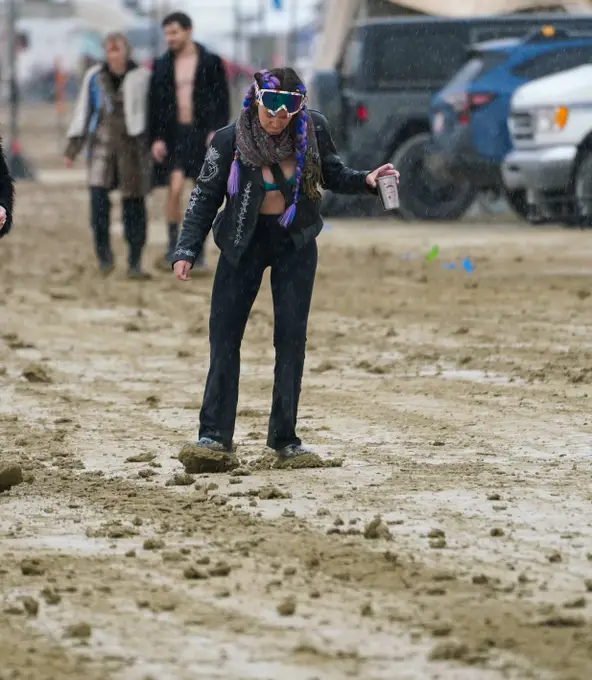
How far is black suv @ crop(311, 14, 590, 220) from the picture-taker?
2294 centimetres

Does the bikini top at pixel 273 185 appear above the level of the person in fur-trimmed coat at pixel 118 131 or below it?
above

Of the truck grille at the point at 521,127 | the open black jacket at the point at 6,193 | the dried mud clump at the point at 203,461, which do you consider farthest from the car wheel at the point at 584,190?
the dried mud clump at the point at 203,461

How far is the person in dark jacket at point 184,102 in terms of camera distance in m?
15.4

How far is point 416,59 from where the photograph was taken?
915 inches

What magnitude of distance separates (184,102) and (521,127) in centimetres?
510

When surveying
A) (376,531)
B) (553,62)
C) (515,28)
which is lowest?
(376,531)

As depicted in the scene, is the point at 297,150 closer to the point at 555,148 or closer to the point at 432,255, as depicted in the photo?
the point at 432,255

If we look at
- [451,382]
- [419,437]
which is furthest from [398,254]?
[419,437]

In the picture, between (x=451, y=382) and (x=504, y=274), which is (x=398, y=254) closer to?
(x=504, y=274)

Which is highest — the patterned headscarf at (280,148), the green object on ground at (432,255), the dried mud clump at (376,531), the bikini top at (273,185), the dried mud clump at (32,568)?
the patterned headscarf at (280,148)

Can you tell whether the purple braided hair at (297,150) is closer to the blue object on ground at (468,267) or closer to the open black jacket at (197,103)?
the open black jacket at (197,103)

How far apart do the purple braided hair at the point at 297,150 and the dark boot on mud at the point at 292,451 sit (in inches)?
36.2

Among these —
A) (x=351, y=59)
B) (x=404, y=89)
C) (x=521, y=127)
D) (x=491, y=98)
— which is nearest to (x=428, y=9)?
(x=351, y=59)

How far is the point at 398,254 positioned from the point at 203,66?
4.13 metres
